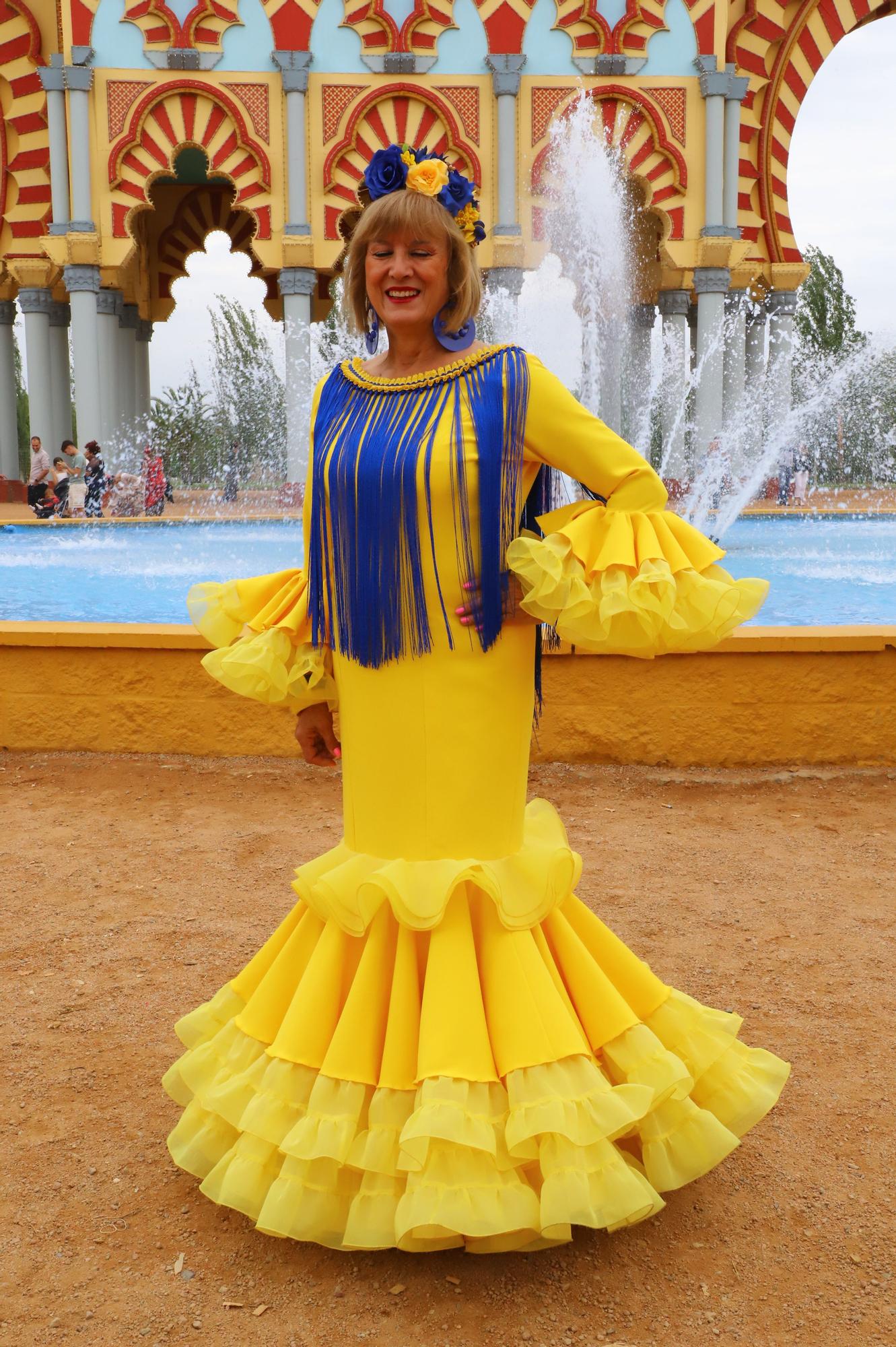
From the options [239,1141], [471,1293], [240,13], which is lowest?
[471,1293]

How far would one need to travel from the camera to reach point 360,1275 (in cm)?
206

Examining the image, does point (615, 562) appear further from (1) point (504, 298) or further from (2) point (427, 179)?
(1) point (504, 298)

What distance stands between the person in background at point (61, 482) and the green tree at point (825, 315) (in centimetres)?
2509

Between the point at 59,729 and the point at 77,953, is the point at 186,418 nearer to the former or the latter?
the point at 59,729

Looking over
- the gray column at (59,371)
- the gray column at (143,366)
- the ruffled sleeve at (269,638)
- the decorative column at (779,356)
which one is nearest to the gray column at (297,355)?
the gray column at (59,371)

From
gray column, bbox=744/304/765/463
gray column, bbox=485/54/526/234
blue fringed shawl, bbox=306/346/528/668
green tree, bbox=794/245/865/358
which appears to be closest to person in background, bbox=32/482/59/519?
gray column, bbox=485/54/526/234

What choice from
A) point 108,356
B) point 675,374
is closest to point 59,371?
point 108,356

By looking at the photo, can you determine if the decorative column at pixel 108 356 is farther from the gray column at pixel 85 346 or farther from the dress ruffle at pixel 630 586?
the dress ruffle at pixel 630 586

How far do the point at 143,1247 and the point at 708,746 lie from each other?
361 centimetres

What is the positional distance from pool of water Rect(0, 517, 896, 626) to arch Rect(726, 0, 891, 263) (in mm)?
6047

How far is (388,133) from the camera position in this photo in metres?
17.7

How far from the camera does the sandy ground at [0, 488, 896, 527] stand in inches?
680

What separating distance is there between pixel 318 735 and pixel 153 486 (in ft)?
55.5

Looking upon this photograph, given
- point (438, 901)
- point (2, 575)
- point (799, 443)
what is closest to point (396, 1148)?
point (438, 901)
